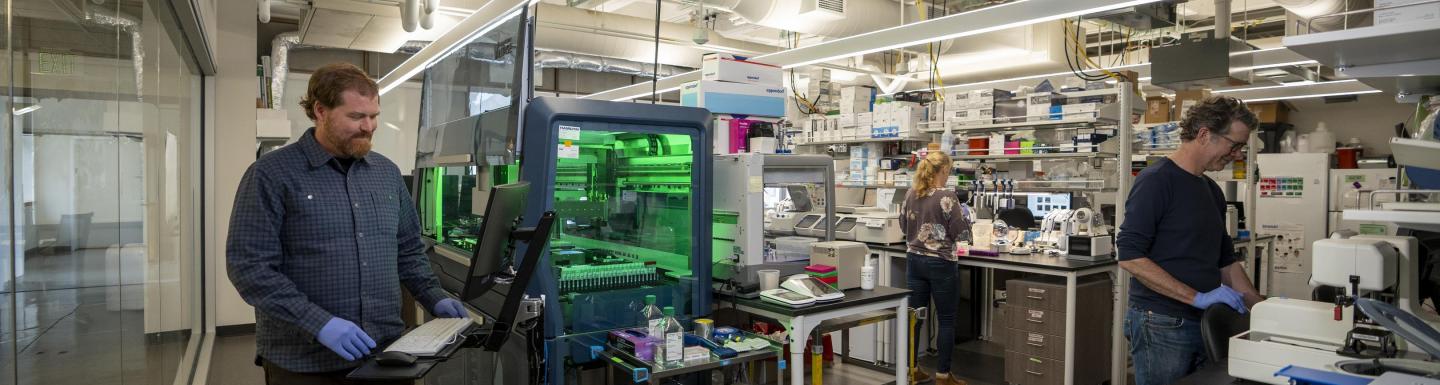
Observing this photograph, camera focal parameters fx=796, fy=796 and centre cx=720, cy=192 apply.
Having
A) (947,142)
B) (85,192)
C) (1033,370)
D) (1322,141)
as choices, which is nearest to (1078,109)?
(947,142)

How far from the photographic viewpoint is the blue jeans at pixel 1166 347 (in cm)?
258

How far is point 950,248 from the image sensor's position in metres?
4.75

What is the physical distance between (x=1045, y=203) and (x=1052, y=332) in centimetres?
163

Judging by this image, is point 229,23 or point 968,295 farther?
point 968,295

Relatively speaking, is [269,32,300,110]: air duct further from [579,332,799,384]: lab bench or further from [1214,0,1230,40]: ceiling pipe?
[1214,0,1230,40]: ceiling pipe

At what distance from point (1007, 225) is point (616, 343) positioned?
12.9 feet

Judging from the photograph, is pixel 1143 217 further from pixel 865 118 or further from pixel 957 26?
pixel 865 118

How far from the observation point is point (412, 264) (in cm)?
230

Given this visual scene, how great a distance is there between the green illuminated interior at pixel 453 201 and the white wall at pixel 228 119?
104 inches

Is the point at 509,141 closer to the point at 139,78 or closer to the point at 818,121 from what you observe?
the point at 139,78

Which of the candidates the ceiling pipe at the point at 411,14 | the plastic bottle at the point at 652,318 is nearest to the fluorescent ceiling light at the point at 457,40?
the ceiling pipe at the point at 411,14

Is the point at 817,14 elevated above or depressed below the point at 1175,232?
above

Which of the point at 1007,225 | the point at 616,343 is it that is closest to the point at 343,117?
the point at 616,343

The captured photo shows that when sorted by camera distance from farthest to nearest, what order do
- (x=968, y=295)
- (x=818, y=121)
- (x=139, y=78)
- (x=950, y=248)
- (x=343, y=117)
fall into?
(x=818, y=121)
(x=968, y=295)
(x=950, y=248)
(x=139, y=78)
(x=343, y=117)
